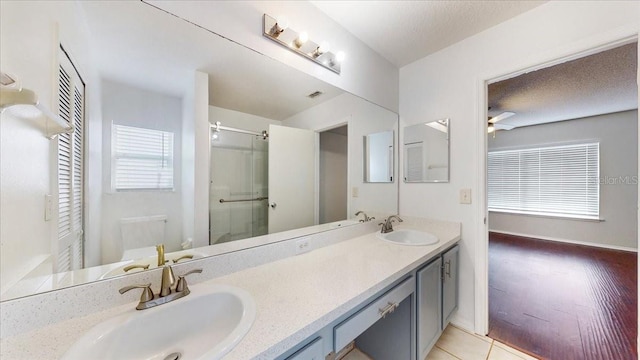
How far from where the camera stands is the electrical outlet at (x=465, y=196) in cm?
182

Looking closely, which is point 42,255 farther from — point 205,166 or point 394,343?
point 394,343

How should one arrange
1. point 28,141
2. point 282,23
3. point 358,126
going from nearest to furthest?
1. point 28,141
2. point 282,23
3. point 358,126

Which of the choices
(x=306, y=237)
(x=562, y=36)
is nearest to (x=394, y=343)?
(x=306, y=237)

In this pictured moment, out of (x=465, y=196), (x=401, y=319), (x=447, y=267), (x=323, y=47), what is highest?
(x=323, y=47)

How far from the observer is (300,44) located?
4.68 ft

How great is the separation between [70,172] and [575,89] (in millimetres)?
4812

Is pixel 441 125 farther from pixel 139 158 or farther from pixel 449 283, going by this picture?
pixel 139 158

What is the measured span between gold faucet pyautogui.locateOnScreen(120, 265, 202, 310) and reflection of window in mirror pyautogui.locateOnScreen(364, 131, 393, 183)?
156 centimetres

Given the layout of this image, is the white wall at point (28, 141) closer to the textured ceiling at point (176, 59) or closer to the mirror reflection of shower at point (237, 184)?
the textured ceiling at point (176, 59)

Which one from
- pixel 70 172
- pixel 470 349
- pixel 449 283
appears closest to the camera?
pixel 70 172

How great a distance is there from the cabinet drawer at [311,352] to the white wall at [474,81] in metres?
1.60

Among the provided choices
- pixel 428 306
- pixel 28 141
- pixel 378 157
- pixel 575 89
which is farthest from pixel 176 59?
pixel 575 89

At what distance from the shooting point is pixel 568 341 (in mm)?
1702

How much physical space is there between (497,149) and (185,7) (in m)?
6.30
